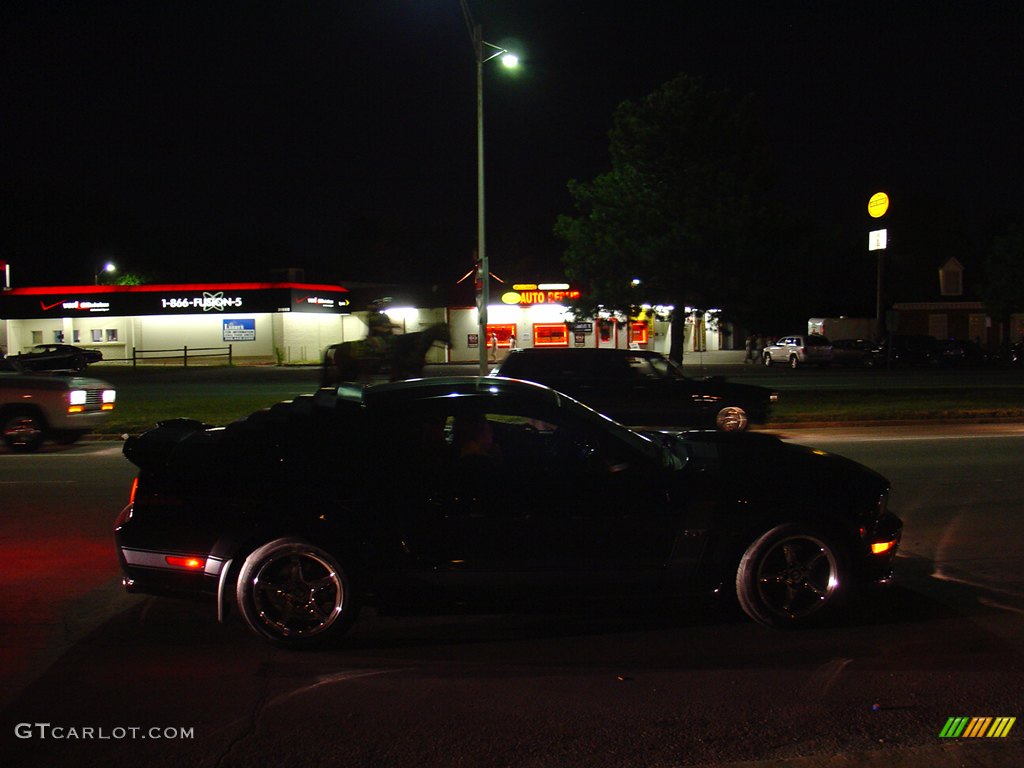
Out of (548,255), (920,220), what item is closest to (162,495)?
(548,255)

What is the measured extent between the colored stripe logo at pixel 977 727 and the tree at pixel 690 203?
2185 centimetres

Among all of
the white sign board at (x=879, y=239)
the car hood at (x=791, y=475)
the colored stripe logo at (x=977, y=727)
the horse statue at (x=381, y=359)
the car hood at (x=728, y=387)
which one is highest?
the white sign board at (x=879, y=239)

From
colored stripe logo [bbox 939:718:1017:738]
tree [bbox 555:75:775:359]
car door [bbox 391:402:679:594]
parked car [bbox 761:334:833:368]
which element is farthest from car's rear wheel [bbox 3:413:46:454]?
parked car [bbox 761:334:833:368]

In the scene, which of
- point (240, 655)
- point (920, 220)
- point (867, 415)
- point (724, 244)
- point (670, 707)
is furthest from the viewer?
point (920, 220)

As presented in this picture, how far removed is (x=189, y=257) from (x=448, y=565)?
326 feet

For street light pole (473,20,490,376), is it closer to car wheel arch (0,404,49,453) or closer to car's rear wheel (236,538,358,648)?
car wheel arch (0,404,49,453)

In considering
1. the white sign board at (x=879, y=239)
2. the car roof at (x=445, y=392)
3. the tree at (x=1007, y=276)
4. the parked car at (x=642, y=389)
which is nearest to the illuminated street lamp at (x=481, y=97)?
the parked car at (x=642, y=389)

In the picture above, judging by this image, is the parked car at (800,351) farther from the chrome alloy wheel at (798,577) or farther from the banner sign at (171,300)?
the chrome alloy wheel at (798,577)

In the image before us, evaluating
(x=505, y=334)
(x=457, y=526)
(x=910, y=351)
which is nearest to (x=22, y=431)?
(x=457, y=526)

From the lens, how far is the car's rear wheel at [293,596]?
5629 mm

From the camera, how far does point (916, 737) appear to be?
441 centimetres

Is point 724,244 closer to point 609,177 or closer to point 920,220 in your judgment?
point 609,177

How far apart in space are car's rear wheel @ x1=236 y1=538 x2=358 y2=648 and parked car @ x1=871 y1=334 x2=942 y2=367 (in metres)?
47.4

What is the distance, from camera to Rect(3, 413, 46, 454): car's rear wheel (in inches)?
605
